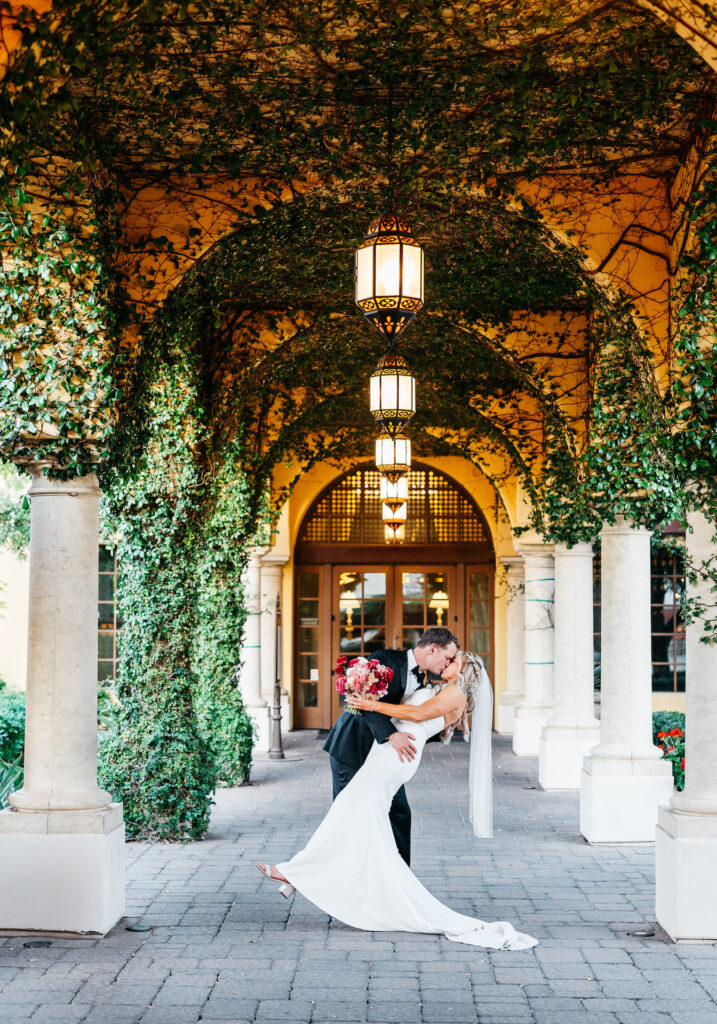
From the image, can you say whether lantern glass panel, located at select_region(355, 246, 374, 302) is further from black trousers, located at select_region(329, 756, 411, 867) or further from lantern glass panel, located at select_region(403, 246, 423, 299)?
black trousers, located at select_region(329, 756, 411, 867)

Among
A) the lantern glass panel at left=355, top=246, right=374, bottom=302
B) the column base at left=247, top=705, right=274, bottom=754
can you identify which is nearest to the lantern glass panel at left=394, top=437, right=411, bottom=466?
the lantern glass panel at left=355, top=246, right=374, bottom=302

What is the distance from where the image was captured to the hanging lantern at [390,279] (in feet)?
17.7

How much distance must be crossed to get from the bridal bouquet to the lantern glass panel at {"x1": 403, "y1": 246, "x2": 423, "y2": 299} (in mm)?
1961

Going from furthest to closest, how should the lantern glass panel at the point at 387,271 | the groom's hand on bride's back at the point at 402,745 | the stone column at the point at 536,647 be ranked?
the stone column at the point at 536,647 < the groom's hand on bride's back at the point at 402,745 < the lantern glass panel at the point at 387,271

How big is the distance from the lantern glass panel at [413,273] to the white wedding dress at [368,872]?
251 centimetres

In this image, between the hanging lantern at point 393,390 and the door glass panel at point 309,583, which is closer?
the hanging lantern at point 393,390

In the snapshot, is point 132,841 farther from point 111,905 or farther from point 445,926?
point 445,926

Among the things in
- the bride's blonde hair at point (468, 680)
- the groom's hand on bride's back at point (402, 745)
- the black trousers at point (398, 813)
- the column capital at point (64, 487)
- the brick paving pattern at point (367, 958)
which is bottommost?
the brick paving pattern at point (367, 958)

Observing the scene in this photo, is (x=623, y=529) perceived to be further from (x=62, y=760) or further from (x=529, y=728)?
(x=529, y=728)

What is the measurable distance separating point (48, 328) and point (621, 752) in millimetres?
5390

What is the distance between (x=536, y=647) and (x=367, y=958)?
29.1ft

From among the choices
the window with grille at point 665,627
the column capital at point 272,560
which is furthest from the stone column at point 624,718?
the column capital at point 272,560

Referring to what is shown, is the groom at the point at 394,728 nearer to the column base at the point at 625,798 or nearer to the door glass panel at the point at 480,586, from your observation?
the column base at the point at 625,798

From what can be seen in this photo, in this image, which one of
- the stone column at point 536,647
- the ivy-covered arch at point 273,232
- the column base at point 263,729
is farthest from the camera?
the column base at point 263,729
